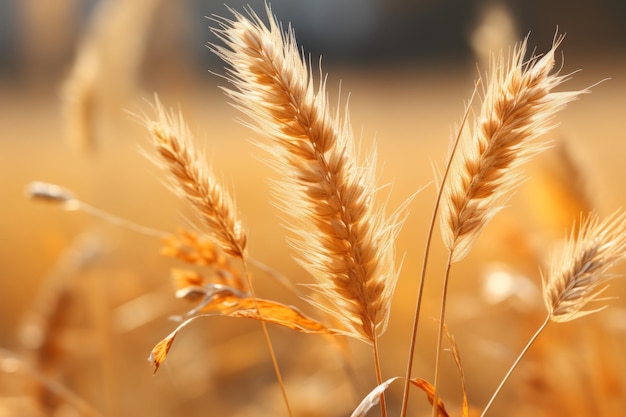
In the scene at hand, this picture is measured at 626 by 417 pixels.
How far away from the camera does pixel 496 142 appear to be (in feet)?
1.93

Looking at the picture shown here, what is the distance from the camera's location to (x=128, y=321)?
1694 millimetres

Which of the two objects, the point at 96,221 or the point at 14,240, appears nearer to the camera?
the point at 96,221

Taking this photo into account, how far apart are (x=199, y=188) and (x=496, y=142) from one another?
0.25 metres

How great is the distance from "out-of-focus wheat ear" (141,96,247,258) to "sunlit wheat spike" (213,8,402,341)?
0.21 ft

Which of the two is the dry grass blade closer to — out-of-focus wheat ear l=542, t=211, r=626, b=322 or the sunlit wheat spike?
the sunlit wheat spike

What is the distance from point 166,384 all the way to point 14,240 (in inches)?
81.8

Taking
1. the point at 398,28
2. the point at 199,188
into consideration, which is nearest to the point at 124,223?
the point at 199,188

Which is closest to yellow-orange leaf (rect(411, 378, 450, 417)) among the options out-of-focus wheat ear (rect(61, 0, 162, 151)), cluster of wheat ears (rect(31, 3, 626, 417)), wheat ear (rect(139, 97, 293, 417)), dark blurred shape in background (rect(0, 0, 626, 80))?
cluster of wheat ears (rect(31, 3, 626, 417))

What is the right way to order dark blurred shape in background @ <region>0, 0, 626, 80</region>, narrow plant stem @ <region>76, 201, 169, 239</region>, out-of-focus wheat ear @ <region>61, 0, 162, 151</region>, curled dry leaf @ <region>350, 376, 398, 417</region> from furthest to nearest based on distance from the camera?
1. dark blurred shape in background @ <region>0, 0, 626, 80</region>
2. out-of-focus wheat ear @ <region>61, 0, 162, 151</region>
3. narrow plant stem @ <region>76, 201, 169, 239</region>
4. curled dry leaf @ <region>350, 376, 398, 417</region>

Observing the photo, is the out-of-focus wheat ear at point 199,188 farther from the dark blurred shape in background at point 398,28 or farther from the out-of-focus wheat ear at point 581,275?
the dark blurred shape in background at point 398,28

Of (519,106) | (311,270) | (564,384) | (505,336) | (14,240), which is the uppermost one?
(519,106)

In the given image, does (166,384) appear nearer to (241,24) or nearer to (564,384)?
(564,384)

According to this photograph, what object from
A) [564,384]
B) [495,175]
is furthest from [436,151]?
[495,175]

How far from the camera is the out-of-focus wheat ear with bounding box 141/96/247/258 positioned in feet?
2.08
